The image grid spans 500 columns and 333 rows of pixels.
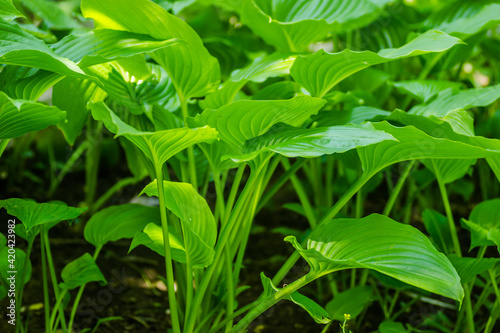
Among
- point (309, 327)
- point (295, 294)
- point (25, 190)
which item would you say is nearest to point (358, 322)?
point (309, 327)

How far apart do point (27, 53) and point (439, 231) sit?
953mm

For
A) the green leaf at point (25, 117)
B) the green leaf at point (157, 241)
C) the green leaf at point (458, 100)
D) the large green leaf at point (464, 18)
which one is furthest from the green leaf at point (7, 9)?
the large green leaf at point (464, 18)

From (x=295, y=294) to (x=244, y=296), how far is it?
551mm

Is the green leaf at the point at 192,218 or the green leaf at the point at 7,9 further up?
the green leaf at the point at 7,9

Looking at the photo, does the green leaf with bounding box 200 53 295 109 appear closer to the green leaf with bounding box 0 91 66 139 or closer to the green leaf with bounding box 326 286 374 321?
the green leaf with bounding box 0 91 66 139

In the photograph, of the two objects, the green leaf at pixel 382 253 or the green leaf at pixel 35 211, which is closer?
the green leaf at pixel 382 253

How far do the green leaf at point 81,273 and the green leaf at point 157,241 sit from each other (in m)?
0.14

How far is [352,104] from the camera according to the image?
1.13m

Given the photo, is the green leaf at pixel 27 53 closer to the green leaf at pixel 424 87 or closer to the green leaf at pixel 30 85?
the green leaf at pixel 30 85

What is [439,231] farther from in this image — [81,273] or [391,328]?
[81,273]

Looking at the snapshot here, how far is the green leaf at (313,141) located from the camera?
67cm

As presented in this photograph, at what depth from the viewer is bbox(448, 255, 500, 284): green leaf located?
873mm

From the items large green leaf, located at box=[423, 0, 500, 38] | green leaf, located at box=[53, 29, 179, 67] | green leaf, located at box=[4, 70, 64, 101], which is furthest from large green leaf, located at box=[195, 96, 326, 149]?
large green leaf, located at box=[423, 0, 500, 38]

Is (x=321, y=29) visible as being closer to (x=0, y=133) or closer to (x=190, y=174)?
(x=190, y=174)
